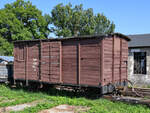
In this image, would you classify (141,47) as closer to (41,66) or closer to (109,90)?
(109,90)

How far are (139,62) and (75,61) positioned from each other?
7.45 meters

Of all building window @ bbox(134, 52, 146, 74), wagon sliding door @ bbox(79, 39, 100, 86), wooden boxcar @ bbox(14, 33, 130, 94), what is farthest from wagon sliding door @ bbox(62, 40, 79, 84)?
building window @ bbox(134, 52, 146, 74)

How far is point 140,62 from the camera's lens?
14.2 meters

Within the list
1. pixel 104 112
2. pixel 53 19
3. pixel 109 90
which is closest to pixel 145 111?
pixel 104 112

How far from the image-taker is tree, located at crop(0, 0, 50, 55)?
2948 cm

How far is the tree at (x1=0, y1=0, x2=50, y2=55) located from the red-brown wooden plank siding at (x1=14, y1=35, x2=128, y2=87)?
19.9 meters

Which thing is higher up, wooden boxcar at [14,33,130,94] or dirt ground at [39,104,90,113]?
wooden boxcar at [14,33,130,94]

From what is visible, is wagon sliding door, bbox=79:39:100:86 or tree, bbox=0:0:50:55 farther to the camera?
tree, bbox=0:0:50:55

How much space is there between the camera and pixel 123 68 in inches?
375

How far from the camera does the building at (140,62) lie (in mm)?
13547

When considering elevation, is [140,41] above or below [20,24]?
below

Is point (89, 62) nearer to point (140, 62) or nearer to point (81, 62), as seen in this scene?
point (81, 62)

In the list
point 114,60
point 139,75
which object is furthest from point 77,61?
point 139,75

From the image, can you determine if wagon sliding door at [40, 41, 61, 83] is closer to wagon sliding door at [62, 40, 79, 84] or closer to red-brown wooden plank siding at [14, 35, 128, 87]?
red-brown wooden plank siding at [14, 35, 128, 87]
